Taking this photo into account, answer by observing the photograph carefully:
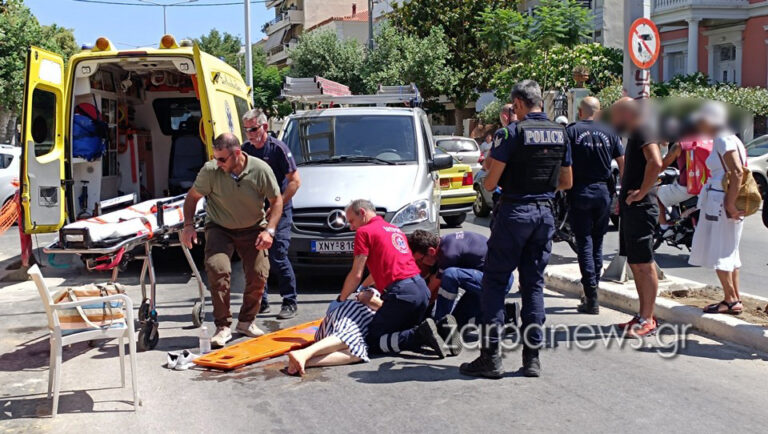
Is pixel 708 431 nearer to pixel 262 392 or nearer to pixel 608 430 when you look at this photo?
pixel 608 430

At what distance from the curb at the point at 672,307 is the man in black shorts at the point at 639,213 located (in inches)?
19.6

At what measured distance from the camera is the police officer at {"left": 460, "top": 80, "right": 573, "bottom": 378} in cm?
550

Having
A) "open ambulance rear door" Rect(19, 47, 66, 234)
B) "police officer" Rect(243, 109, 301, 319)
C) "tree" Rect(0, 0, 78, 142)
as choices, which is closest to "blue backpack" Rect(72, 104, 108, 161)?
"open ambulance rear door" Rect(19, 47, 66, 234)

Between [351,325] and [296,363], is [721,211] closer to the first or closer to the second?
[351,325]

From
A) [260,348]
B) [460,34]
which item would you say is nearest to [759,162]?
[260,348]

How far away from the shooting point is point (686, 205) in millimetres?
10641

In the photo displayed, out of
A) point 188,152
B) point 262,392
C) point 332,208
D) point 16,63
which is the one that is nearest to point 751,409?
point 262,392

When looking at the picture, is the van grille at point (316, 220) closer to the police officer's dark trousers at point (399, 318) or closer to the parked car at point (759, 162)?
the police officer's dark trousers at point (399, 318)

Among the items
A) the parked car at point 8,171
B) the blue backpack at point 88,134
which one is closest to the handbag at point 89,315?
the blue backpack at point 88,134

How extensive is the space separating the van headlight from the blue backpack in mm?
4346

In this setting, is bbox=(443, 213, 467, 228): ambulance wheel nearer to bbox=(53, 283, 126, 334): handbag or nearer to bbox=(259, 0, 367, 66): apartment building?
bbox=(53, 283, 126, 334): handbag

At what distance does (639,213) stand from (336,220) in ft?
10.8

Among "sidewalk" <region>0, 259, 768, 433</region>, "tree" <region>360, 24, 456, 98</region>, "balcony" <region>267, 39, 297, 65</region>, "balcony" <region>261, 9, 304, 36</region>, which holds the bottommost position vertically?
"sidewalk" <region>0, 259, 768, 433</region>

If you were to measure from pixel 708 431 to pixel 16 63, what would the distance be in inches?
1024
